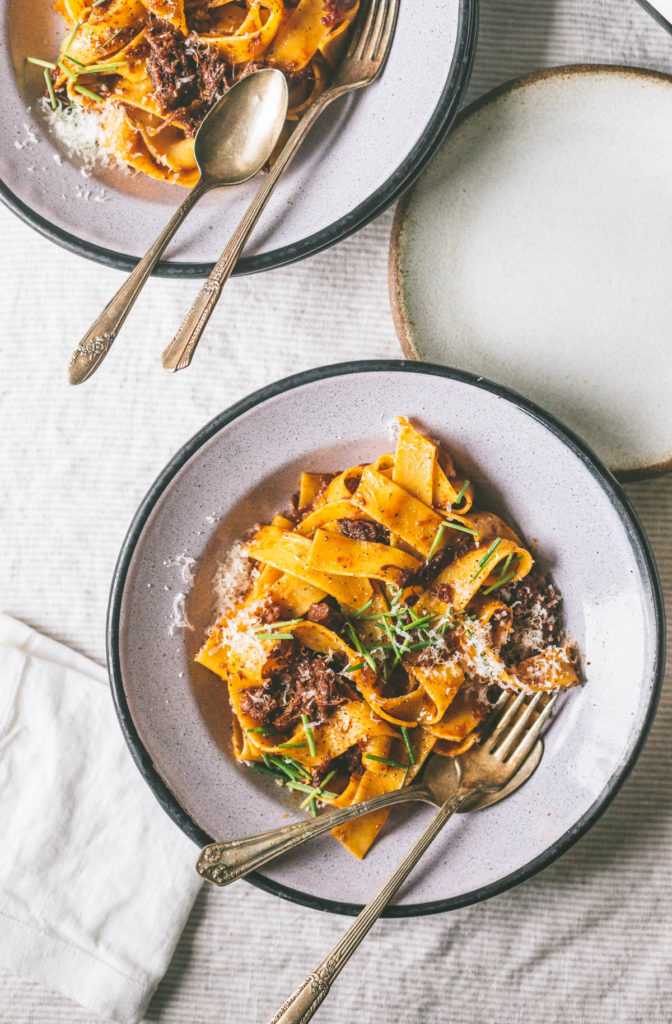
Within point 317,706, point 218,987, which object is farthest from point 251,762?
point 218,987

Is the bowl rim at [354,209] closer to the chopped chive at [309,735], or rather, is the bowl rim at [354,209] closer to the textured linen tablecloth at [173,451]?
the textured linen tablecloth at [173,451]

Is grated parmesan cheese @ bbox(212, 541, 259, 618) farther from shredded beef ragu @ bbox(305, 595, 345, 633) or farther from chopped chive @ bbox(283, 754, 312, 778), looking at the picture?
chopped chive @ bbox(283, 754, 312, 778)

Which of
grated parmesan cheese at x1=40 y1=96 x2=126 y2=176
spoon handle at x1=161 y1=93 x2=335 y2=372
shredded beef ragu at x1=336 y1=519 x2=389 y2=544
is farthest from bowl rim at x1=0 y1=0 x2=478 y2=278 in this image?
shredded beef ragu at x1=336 y1=519 x2=389 y2=544

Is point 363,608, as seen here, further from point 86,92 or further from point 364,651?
point 86,92

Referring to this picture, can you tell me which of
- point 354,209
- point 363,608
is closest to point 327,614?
point 363,608

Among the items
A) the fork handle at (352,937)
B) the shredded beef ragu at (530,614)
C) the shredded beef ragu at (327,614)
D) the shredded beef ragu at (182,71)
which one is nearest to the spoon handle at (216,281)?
the shredded beef ragu at (182,71)

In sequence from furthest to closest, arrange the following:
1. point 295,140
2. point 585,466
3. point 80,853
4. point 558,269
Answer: point 80,853
point 558,269
point 295,140
point 585,466
